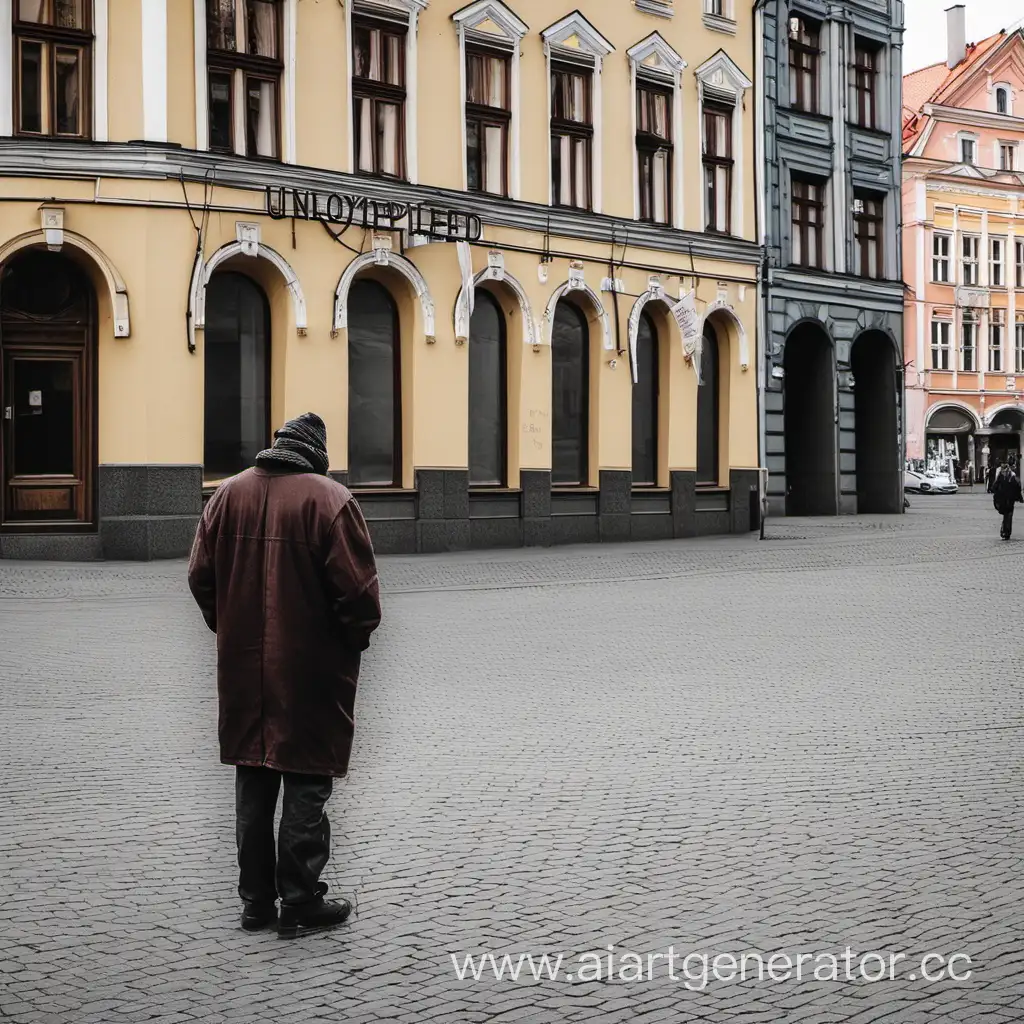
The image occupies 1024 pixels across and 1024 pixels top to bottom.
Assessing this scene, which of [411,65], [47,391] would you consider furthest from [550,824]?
[411,65]

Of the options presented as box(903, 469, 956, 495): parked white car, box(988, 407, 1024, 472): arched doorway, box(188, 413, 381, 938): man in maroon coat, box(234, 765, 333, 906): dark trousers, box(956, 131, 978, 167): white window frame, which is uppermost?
box(956, 131, 978, 167): white window frame

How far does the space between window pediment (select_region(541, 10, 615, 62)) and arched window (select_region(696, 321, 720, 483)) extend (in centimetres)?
635

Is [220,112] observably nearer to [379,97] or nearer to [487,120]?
[379,97]

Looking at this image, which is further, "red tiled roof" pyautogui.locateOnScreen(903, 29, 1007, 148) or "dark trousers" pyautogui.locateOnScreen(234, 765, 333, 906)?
"red tiled roof" pyautogui.locateOnScreen(903, 29, 1007, 148)

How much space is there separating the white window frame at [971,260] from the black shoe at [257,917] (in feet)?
222

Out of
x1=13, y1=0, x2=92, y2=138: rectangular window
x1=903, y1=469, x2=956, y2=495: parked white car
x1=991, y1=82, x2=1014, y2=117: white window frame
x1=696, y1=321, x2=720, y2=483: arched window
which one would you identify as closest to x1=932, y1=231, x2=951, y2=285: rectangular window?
x1=991, y1=82, x2=1014, y2=117: white window frame

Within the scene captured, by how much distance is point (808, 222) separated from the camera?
36.0 meters

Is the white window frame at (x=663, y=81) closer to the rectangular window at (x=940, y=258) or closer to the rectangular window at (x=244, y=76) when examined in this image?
the rectangular window at (x=244, y=76)

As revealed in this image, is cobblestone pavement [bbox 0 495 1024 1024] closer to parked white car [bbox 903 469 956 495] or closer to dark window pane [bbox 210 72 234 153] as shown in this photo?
dark window pane [bbox 210 72 234 153]

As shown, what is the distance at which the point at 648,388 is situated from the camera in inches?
1196

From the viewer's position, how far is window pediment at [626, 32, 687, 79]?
29.4m

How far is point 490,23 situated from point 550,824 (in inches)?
880

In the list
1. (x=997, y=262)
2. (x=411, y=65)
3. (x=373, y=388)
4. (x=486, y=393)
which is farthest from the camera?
(x=997, y=262)

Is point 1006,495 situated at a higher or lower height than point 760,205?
lower
